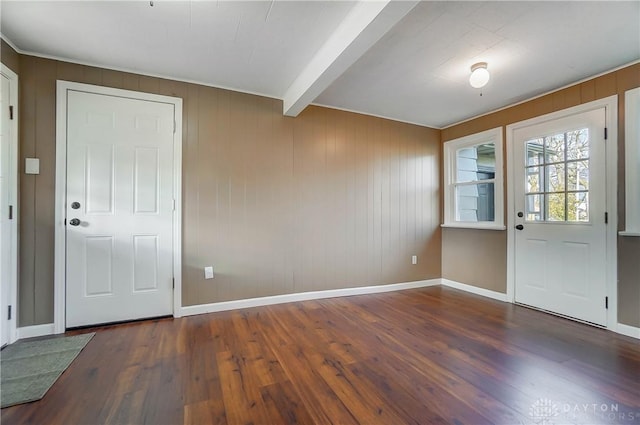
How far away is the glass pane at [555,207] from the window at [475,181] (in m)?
0.49

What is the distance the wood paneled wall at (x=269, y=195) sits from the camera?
2.33 meters

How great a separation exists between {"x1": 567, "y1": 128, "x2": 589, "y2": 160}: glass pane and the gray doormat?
4566 mm

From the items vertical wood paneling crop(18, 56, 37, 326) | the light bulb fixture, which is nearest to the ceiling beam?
the light bulb fixture

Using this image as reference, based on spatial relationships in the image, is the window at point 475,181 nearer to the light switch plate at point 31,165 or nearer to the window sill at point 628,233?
the window sill at point 628,233

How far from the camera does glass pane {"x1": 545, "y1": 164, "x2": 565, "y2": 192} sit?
285 cm

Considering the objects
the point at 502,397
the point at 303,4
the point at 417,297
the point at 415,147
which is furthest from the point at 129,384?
the point at 415,147

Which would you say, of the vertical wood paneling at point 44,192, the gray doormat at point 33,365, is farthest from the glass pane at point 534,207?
the vertical wood paneling at point 44,192

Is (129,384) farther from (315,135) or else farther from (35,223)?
(315,135)

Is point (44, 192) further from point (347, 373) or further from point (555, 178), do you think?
point (555, 178)

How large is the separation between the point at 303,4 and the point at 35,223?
2.73m

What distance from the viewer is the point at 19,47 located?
7.27ft

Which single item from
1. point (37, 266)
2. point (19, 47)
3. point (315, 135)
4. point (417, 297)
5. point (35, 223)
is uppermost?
point (19, 47)

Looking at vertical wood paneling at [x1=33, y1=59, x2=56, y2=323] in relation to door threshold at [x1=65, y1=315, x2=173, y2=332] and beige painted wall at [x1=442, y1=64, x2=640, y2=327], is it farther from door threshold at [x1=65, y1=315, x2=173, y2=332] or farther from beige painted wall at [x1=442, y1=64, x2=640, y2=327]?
beige painted wall at [x1=442, y1=64, x2=640, y2=327]

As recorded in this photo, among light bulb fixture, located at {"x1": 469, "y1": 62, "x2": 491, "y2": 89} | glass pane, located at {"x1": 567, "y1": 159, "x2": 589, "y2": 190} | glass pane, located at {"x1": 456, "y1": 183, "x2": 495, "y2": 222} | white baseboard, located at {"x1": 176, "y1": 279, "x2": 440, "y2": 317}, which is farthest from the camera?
glass pane, located at {"x1": 456, "y1": 183, "x2": 495, "y2": 222}
